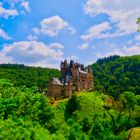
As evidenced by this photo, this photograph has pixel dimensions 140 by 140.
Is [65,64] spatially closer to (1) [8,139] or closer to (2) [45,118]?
(2) [45,118]

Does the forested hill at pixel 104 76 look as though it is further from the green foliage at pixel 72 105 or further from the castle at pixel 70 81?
the green foliage at pixel 72 105

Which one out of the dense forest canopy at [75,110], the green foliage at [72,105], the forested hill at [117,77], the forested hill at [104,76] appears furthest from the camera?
the forested hill at [117,77]

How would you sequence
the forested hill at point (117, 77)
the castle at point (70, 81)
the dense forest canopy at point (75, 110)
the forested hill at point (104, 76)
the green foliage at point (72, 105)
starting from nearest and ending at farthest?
the dense forest canopy at point (75, 110) → the green foliage at point (72, 105) → the castle at point (70, 81) → the forested hill at point (104, 76) → the forested hill at point (117, 77)

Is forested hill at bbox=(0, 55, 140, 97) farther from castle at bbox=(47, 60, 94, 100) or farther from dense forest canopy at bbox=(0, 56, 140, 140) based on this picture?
castle at bbox=(47, 60, 94, 100)

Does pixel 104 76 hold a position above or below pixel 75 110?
above

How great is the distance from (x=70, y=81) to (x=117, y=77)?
62943mm

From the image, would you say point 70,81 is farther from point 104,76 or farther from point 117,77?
point 117,77

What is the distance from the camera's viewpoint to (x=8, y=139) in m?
23.9

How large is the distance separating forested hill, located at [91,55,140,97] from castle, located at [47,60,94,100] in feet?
37.8

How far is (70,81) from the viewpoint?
98.0 meters

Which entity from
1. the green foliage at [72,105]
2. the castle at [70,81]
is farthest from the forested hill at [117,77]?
the green foliage at [72,105]

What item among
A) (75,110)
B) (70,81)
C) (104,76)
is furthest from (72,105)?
(104,76)

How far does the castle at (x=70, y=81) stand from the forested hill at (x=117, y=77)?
37.8 feet

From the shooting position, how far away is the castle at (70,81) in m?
96.4
